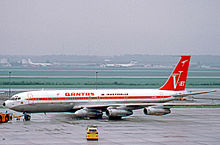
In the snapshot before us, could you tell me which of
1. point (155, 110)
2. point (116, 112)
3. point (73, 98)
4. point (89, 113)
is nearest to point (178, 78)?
point (155, 110)

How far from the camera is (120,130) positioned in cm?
4638

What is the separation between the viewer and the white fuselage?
55719 mm

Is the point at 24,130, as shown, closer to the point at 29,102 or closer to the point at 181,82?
the point at 29,102

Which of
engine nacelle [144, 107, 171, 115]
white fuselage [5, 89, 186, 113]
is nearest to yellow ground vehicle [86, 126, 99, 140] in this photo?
engine nacelle [144, 107, 171, 115]

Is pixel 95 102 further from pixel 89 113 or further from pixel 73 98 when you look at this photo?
pixel 73 98

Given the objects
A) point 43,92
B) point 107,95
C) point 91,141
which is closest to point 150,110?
point 107,95

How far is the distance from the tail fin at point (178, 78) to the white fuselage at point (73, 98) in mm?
793

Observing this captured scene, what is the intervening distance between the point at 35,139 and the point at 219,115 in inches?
1344

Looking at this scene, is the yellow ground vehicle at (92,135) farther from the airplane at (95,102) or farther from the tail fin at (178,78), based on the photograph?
the tail fin at (178,78)

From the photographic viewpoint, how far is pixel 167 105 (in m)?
56.7

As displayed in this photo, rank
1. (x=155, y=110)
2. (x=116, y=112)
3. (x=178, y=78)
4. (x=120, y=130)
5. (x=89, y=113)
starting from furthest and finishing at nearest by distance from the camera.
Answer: (x=178, y=78) < (x=89, y=113) < (x=155, y=110) < (x=116, y=112) < (x=120, y=130)

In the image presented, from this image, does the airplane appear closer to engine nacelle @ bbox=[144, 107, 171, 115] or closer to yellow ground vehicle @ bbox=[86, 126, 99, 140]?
engine nacelle @ bbox=[144, 107, 171, 115]

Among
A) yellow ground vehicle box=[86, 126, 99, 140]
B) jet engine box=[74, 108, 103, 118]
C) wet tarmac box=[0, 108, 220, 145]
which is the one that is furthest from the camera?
jet engine box=[74, 108, 103, 118]

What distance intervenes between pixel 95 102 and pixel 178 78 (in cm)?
1376
